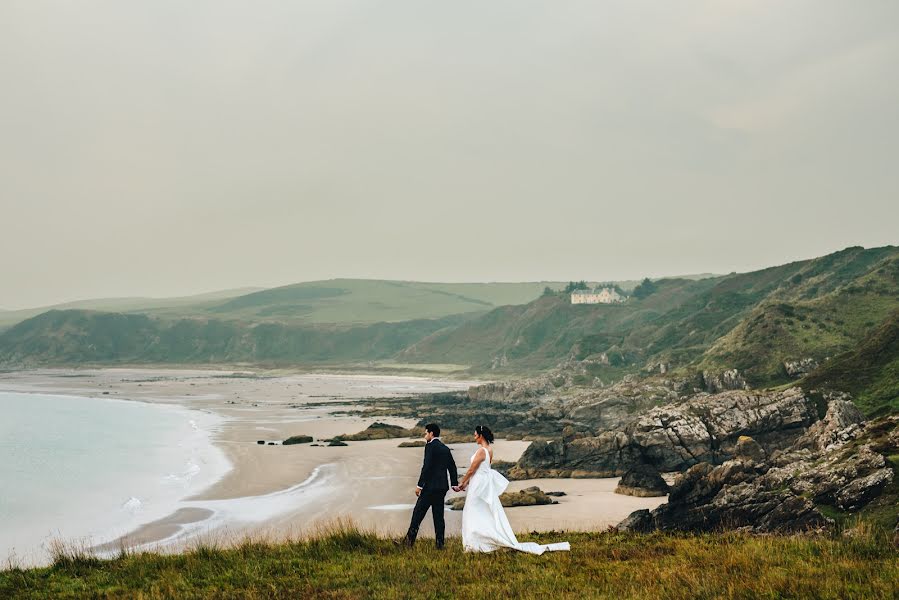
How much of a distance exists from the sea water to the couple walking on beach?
6.90 metres

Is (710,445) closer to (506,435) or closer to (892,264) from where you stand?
(506,435)

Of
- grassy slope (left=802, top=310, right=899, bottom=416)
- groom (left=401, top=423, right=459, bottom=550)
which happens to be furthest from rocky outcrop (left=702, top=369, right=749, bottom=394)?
groom (left=401, top=423, right=459, bottom=550)

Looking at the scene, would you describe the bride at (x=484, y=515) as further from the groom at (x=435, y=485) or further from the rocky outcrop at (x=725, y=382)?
the rocky outcrop at (x=725, y=382)

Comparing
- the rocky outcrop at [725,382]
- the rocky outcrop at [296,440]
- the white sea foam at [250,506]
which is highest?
the rocky outcrop at [725,382]

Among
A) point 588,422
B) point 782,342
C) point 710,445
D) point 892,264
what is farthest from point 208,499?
point 892,264

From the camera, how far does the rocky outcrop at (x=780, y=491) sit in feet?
59.8

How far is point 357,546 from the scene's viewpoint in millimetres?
13055

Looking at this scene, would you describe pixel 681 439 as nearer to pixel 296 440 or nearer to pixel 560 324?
pixel 296 440

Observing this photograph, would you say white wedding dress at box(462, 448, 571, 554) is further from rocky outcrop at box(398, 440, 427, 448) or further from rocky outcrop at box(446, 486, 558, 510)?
rocky outcrop at box(398, 440, 427, 448)

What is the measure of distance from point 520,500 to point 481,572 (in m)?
17.7

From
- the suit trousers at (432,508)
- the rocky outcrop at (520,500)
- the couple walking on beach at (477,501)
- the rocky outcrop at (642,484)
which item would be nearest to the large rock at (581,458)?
the rocky outcrop at (642,484)

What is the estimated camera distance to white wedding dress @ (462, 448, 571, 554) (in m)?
12.5

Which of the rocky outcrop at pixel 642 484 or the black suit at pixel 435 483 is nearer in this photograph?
the black suit at pixel 435 483

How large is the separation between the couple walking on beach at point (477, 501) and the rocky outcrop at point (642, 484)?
17.9 m
